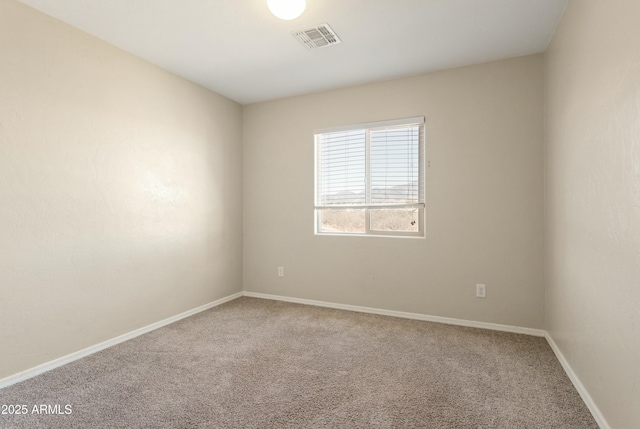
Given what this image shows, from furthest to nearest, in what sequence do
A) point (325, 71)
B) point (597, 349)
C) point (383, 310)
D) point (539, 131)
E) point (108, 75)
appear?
1. point (383, 310)
2. point (325, 71)
3. point (539, 131)
4. point (108, 75)
5. point (597, 349)

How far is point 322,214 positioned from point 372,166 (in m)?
0.84

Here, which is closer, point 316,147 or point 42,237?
point 42,237

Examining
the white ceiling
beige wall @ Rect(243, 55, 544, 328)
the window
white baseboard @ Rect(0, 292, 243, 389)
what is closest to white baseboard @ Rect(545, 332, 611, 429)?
beige wall @ Rect(243, 55, 544, 328)

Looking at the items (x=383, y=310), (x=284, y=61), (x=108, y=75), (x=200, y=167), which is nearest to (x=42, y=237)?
(x=108, y=75)

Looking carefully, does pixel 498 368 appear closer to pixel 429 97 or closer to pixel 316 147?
pixel 429 97

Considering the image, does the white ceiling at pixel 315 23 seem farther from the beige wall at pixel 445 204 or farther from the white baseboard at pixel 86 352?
the white baseboard at pixel 86 352

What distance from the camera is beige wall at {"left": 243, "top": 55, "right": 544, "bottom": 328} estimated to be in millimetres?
2883

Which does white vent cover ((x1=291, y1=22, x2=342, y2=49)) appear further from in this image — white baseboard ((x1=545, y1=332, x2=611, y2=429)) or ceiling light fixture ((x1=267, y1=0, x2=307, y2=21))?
white baseboard ((x1=545, y1=332, x2=611, y2=429))

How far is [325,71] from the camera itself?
3199 millimetres

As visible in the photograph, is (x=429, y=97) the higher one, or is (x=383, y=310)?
(x=429, y=97)

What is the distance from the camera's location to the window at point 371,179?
338 centimetres

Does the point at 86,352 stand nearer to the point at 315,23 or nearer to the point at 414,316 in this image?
the point at 414,316

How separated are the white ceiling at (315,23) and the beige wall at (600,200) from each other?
1.40ft

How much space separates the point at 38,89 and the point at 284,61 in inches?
73.3
